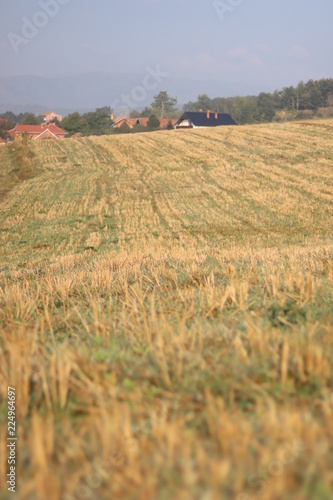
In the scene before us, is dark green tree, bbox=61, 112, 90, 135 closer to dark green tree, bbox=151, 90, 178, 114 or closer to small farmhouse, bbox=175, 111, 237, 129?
small farmhouse, bbox=175, 111, 237, 129

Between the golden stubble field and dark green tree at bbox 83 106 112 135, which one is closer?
the golden stubble field

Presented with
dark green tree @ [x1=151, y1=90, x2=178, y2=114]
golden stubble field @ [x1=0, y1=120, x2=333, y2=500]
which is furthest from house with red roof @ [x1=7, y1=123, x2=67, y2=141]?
golden stubble field @ [x1=0, y1=120, x2=333, y2=500]

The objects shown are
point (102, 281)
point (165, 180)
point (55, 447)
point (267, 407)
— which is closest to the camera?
point (55, 447)

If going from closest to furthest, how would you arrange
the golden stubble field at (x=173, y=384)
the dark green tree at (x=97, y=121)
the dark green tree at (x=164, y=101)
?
the golden stubble field at (x=173, y=384)
the dark green tree at (x=97, y=121)
the dark green tree at (x=164, y=101)

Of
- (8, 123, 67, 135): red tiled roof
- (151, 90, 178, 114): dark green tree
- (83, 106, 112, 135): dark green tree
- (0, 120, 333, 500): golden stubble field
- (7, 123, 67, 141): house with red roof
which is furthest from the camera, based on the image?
(151, 90, 178, 114): dark green tree

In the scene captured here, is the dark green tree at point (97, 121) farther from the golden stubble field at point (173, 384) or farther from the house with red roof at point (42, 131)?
the golden stubble field at point (173, 384)

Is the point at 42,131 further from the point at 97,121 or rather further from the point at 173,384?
the point at 173,384

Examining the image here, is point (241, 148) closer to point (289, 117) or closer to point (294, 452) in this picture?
point (294, 452)

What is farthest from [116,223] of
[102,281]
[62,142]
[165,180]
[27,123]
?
[27,123]

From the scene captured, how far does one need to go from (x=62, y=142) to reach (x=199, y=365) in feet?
179

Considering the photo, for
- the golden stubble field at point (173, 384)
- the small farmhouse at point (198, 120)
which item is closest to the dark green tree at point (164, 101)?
the small farmhouse at point (198, 120)

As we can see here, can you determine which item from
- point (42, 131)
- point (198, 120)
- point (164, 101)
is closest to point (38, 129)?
point (42, 131)

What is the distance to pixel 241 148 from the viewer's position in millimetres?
44781

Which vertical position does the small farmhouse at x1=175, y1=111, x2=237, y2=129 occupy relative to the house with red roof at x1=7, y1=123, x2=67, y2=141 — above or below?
above
